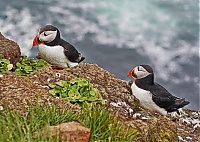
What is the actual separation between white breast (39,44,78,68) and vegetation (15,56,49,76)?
0.42 ft

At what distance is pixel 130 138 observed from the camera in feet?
14.3

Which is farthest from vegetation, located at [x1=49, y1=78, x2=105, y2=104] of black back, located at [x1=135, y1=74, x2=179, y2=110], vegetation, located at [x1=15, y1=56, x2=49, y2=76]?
black back, located at [x1=135, y1=74, x2=179, y2=110]

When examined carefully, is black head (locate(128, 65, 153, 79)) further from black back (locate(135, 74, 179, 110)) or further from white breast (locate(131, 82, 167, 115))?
white breast (locate(131, 82, 167, 115))

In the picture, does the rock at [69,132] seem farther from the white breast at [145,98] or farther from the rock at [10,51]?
the white breast at [145,98]

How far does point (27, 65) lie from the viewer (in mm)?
6754

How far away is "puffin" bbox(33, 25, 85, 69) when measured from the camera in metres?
7.47

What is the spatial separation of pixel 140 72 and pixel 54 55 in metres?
1.29

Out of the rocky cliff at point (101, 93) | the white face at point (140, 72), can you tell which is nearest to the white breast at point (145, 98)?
the white face at point (140, 72)

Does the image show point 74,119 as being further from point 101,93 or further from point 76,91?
point 101,93

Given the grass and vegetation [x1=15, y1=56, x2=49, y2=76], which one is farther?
vegetation [x1=15, y1=56, x2=49, y2=76]

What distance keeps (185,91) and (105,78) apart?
5761 mm

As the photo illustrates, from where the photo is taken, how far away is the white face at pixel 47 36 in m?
7.48

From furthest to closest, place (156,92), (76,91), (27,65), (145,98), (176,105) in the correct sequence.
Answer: (176,105) < (156,92) < (145,98) < (27,65) < (76,91)

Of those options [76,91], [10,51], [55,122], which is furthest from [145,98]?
[55,122]
